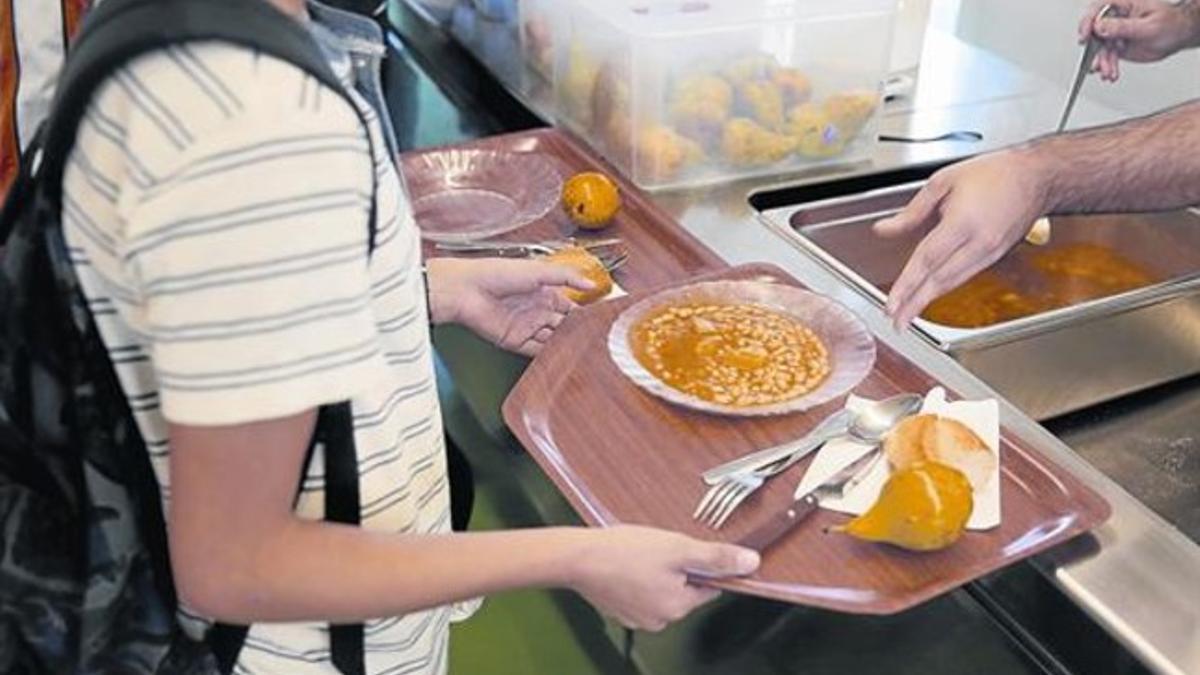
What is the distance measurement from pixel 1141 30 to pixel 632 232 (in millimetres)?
662

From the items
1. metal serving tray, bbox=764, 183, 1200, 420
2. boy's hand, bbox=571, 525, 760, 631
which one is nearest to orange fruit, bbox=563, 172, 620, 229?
metal serving tray, bbox=764, 183, 1200, 420

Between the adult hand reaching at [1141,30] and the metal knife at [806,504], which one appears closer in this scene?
the metal knife at [806,504]

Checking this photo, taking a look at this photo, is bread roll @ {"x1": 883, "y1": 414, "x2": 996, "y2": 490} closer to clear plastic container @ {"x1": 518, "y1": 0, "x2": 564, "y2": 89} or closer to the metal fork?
the metal fork

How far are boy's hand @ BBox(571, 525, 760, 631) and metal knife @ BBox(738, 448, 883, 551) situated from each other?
0.07m

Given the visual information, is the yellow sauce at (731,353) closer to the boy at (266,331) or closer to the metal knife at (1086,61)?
the boy at (266,331)

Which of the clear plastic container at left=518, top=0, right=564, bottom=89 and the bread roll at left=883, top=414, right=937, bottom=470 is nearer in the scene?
the bread roll at left=883, top=414, right=937, bottom=470

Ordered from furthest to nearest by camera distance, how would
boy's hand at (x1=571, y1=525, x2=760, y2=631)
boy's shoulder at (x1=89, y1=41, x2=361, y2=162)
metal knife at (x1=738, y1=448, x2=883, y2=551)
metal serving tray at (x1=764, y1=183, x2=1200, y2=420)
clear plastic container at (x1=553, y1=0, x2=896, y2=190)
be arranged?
clear plastic container at (x1=553, y1=0, x2=896, y2=190)
metal serving tray at (x1=764, y1=183, x2=1200, y2=420)
metal knife at (x1=738, y1=448, x2=883, y2=551)
boy's hand at (x1=571, y1=525, x2=760, y2=631)
boy's shoulder at (x1=89, y1=41, x2=361, y2=162)

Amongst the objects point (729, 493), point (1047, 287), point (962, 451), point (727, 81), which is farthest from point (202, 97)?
point (1047, 287)

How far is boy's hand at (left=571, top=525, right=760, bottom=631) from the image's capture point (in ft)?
1.97

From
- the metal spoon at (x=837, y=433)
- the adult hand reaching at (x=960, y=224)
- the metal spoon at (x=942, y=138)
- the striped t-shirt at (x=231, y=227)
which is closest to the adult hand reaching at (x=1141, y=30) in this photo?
the metal spoon at (x=942, y=138)

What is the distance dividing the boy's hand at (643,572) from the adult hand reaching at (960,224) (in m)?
0.33

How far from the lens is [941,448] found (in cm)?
78

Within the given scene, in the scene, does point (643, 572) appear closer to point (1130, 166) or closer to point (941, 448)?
point (941, 448)

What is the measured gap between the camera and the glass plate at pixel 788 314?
85 cm
